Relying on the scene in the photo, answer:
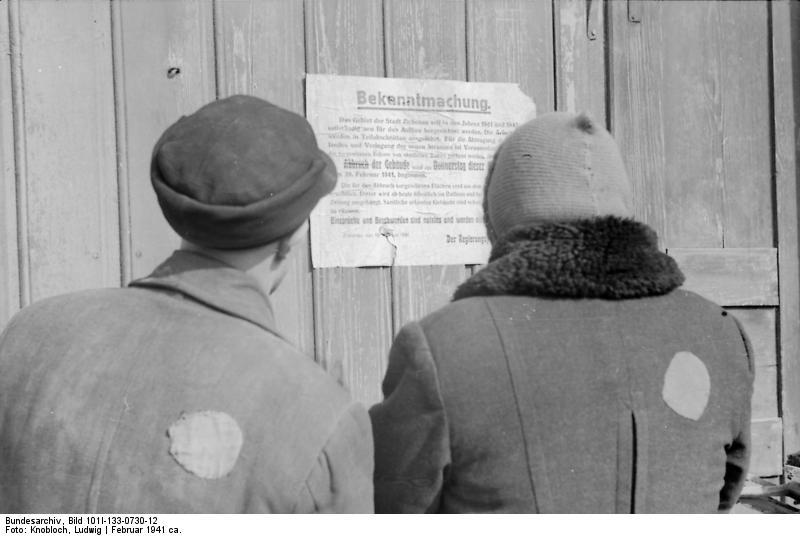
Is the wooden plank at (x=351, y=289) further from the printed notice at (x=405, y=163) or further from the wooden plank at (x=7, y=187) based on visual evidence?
the wooden plank at (x=7, y=187)

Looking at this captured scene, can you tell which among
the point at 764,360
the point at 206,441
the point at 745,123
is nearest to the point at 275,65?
the point at 206,441

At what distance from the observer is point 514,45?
2363 millimetres

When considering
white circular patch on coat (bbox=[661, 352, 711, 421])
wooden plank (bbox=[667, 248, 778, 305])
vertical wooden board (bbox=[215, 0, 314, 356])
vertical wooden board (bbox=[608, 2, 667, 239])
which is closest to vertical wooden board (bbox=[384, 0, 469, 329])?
vertical wooden board (bbox=[215, 0, 314, 356])

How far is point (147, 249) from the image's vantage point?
6.58 feet

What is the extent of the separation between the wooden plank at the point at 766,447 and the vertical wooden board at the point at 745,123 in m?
0.61

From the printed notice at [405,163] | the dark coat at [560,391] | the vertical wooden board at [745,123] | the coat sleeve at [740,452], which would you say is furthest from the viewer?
the vertical wooden board at [745,123]

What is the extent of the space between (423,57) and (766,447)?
1.72 metres

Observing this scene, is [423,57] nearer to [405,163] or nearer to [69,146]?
[405,163]

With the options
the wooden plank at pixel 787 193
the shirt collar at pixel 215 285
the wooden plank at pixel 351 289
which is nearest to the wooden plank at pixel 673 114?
the wooden plank at pixel 787 193

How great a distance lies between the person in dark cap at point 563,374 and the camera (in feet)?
3.83

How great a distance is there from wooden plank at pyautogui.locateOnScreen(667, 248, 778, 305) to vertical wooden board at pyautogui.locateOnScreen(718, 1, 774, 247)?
0.17 feet

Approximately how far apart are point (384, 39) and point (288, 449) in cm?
147

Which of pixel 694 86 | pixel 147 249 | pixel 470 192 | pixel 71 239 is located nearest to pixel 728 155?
pixel 694 86

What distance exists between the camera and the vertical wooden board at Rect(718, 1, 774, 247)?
2605mm
